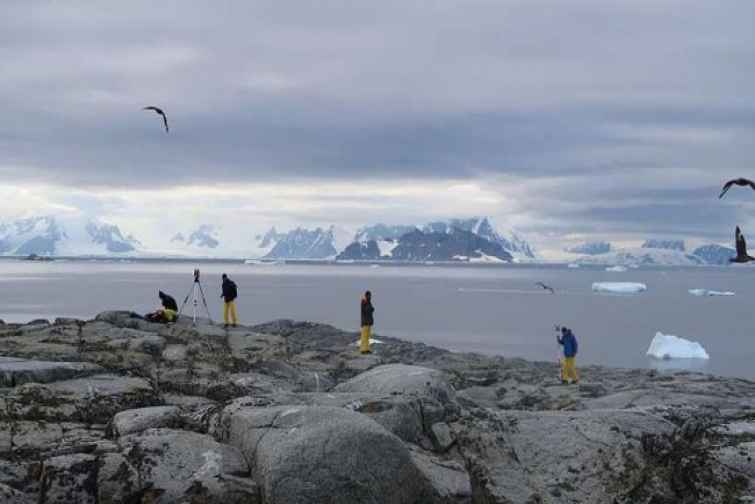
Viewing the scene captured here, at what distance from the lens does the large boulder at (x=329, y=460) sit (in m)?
11.5

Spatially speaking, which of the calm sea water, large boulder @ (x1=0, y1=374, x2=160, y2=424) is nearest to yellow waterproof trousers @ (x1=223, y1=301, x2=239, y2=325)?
large boulder @ (x1=0, y1=374, x2=160, y2=424)

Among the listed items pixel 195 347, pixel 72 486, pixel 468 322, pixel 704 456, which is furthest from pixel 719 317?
pixel 72 486

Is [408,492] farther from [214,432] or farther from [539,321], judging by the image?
[539,321]

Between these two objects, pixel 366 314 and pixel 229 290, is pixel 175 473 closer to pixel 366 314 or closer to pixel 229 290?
pixel 366 314

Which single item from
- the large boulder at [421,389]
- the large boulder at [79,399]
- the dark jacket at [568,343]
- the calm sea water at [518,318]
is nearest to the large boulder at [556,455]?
the large boulder at [421,389]

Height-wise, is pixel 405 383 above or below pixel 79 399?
above

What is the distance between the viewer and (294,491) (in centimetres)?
1148

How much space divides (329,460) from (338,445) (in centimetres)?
26

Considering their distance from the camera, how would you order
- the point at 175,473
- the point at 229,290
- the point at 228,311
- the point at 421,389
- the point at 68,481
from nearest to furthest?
the point at 68,481, the point at 175,473, the point at 421,389, the point at 229,290, the point at 228,311

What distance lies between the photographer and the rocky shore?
38.5ft

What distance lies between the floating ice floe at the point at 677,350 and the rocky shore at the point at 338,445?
33.8 m

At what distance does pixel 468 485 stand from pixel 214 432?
4.12 metres

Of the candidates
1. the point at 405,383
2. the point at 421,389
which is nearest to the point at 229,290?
the point at 405,383

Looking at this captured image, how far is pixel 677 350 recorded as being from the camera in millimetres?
→ 50438
